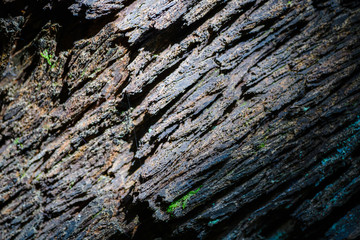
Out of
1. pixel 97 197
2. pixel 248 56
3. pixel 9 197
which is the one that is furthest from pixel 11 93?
pixel 248 56

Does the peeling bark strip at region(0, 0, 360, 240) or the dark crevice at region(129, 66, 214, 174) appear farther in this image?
the dark crevice at region(129, 66, 214, 174)

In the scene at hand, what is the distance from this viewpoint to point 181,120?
3.95 meters

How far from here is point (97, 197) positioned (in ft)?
14.4

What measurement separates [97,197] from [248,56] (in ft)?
13.8

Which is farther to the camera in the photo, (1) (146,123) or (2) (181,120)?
(1) (146,123)

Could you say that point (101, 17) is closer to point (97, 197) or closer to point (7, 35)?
point (7, 35)

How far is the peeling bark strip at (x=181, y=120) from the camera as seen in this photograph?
9.95ft

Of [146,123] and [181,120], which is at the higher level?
[146,123]

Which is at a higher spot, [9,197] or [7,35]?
[7,35]

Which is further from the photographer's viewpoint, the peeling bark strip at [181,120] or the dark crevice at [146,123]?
the dark crevice at [146,123]

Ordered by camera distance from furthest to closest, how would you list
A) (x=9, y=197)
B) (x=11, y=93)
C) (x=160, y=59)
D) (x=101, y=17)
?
(x=11, y=93)
(x=9, y=197)
(x=101, y=17)
(x=160, y=59)

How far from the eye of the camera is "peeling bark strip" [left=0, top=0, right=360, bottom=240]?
303 centimetres

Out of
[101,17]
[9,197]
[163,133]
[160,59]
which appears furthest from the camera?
[9,197]

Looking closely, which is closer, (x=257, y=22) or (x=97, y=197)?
(x=257, y=22)
